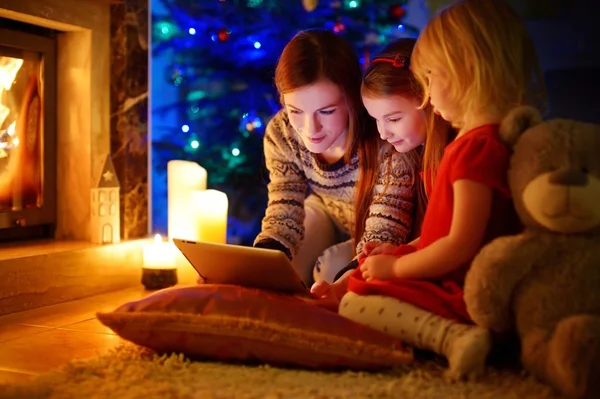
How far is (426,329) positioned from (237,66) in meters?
1.84

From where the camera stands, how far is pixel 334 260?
82.3 inches

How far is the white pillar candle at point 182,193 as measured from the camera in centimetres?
240

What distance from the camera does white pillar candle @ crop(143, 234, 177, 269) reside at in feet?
7.54

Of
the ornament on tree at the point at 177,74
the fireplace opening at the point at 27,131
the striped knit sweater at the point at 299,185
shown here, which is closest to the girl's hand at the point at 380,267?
the striped knit sweater at the point at 299,185

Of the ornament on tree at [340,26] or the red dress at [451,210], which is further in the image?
the ornament on tree at [340,26]

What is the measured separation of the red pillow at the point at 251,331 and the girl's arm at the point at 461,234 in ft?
0.53

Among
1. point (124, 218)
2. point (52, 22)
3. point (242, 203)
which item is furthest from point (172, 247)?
point (52, 22)

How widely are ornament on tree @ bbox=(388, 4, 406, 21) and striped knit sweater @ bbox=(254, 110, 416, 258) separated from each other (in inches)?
37.7

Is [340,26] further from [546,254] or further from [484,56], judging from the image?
[546,254]

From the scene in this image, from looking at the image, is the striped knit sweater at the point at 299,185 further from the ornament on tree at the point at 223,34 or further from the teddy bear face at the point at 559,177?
the ornament on tree at the point at 223,34

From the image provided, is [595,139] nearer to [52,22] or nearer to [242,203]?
[52,22]

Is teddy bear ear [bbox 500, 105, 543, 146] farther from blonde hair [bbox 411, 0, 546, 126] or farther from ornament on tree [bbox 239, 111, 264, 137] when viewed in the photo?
ornament on tree [bbox 239, 111, 264, 137]

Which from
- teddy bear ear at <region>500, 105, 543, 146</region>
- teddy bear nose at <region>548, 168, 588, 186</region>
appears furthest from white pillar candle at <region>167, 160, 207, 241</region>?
teddy bear nose at <region>548, 168, 588, 186</region>

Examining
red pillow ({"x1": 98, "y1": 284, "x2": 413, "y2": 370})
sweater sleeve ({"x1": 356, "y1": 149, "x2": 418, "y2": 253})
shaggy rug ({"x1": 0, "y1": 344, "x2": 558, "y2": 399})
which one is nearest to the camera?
shaggy rug ({"x1": 0, "y1": 344, "x2": 558, "y2": 399})
